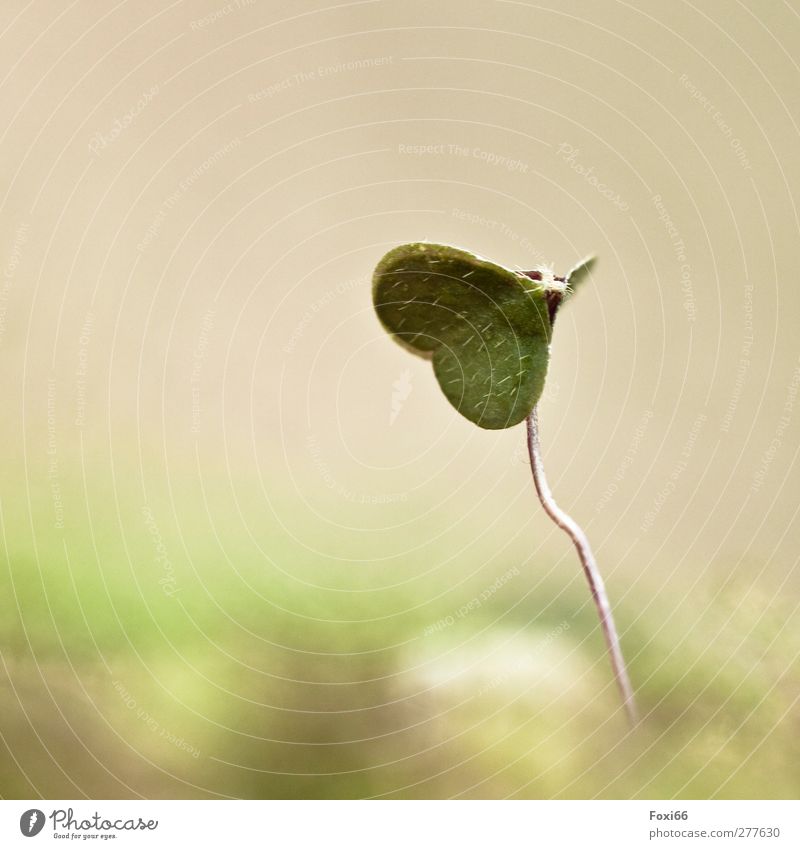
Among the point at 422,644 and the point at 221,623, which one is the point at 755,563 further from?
the point at 221,623

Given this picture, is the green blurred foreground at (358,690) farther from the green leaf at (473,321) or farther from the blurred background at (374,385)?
the green leaf at (473,321)

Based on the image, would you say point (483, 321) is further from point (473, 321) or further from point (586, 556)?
point (586, 556)

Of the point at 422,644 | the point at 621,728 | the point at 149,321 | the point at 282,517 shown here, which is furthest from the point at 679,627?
the point at 149,321
